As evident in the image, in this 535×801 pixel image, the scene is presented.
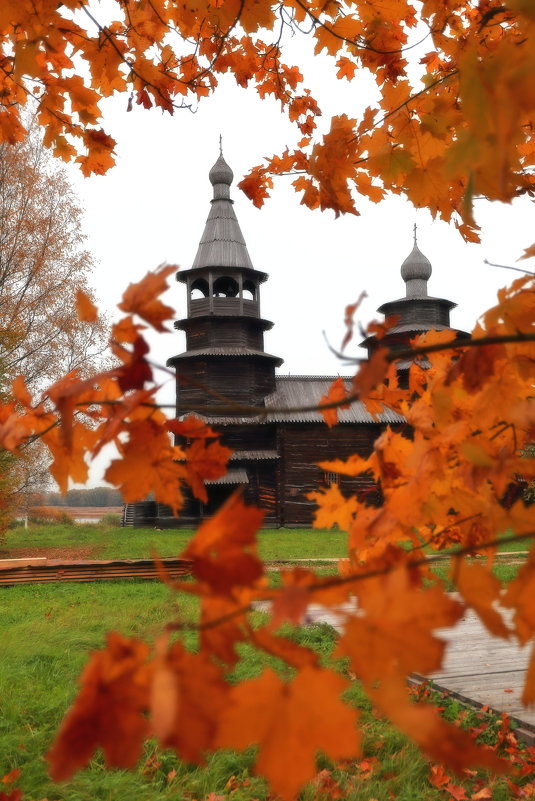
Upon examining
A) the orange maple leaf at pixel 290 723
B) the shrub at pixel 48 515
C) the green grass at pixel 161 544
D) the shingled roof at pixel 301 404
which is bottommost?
the green grass at pixel 161 544

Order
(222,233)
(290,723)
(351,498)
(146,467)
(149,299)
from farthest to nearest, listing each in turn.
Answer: (222,233) → (351,498) → (146,467) → (149,299) → (290,723)

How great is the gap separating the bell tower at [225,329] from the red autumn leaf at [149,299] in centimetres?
1803

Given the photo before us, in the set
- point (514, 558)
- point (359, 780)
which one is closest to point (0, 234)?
point (514, 558)

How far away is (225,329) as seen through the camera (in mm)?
20016

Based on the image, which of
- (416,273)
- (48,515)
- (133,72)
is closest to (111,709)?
(133,72)

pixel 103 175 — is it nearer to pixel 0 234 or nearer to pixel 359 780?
pixel 359 780

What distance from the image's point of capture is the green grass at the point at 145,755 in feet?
8.71

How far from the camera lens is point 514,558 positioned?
414 inches

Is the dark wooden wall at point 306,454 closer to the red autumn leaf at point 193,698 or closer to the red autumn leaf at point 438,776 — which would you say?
the red autumn leaf at point 438,776

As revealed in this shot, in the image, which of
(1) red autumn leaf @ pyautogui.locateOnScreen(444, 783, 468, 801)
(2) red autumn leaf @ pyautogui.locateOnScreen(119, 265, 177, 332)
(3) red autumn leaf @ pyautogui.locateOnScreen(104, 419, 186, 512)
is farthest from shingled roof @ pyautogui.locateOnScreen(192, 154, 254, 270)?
(2) red autumn leaf @ pyautogui.locateOnScreen(119, 265, 177, 332)

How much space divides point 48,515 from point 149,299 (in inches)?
1235

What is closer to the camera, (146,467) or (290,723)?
(290,723)

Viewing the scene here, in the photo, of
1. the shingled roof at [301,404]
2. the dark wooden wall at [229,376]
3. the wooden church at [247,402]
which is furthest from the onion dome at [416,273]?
the dark wooden wall at [229,376]

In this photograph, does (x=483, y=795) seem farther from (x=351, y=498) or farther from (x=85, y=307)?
(x=85, y=307)
